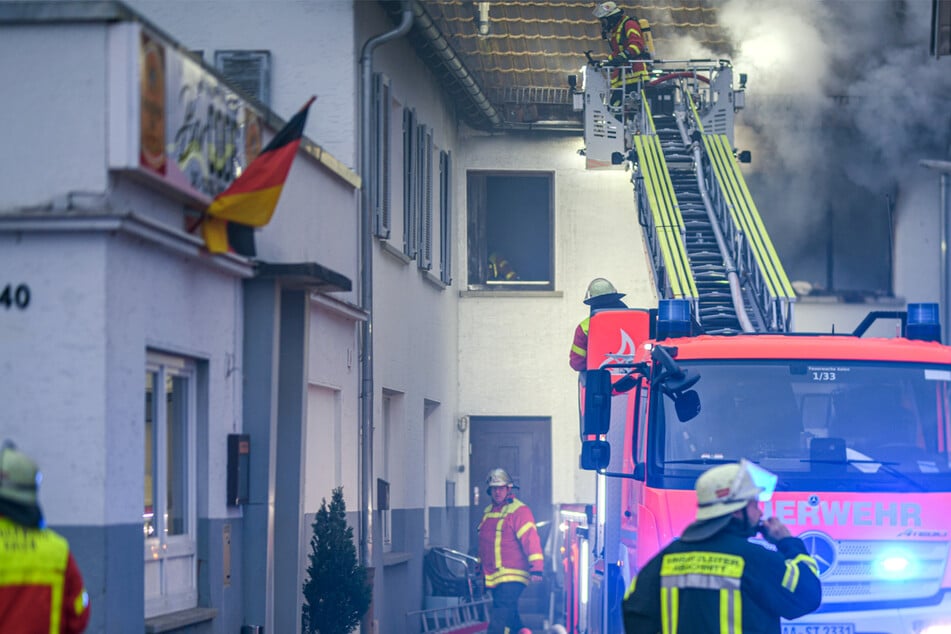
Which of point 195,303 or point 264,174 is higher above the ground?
point 264,174

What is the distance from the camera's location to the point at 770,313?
11242mm

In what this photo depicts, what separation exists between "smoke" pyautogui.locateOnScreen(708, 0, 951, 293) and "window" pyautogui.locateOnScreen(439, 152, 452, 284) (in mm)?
3654

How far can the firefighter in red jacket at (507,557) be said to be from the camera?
14312 mm

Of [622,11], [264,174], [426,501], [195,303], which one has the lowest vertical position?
[426,501]

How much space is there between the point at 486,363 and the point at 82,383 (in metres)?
13.0

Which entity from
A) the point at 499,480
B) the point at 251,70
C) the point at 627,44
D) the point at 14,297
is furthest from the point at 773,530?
the point at 627,44

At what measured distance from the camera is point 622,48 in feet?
56.0

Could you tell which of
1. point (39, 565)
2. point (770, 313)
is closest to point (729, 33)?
point (770, 313)

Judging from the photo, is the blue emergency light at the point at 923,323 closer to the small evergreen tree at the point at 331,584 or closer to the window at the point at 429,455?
the small evergreen tree at the point at 331,584

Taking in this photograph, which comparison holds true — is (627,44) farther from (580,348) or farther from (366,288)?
(580,348)

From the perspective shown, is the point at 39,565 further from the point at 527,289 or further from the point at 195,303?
the point at 527,289

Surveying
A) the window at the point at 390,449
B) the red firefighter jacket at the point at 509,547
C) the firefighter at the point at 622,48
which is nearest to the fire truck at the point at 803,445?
the red firefighter jacket at the point at 509,547

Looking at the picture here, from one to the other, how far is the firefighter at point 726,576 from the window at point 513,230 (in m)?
14.5

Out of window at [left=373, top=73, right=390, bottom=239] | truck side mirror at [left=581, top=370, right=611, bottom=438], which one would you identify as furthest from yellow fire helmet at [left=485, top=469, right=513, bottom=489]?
truck side mirror at [left=581, top=370, right=611, bottom=438]
